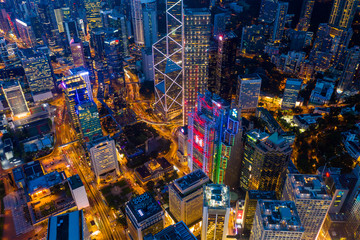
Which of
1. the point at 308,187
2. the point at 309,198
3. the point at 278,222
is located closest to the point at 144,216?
the point at 278,222

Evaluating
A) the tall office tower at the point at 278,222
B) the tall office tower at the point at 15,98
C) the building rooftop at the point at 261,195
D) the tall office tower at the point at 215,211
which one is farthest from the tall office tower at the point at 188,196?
the tall office tower at the point at 15,98

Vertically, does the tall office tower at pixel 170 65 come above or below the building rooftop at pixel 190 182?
above

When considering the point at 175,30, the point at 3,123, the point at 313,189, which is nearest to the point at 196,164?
the point at 313,189

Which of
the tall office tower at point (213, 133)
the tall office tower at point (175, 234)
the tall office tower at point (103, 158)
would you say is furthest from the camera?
the tall office tower at point (103, 158)

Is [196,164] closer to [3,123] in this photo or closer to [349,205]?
[349,205]

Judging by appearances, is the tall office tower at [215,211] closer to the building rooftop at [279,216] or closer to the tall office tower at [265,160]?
the building rooftop at [279,216]

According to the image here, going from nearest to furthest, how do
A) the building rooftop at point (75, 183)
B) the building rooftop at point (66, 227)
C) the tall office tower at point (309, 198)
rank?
the building rooftop at point (66, 227)
the tall office tower at point (309, 198)
the building rooftop at point (75, 183)

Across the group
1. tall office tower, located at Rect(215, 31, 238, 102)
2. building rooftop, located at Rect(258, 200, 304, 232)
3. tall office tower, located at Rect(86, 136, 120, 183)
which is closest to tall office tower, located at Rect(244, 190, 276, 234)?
building rooftop, located at Rect(258, 200, 304, 232)
